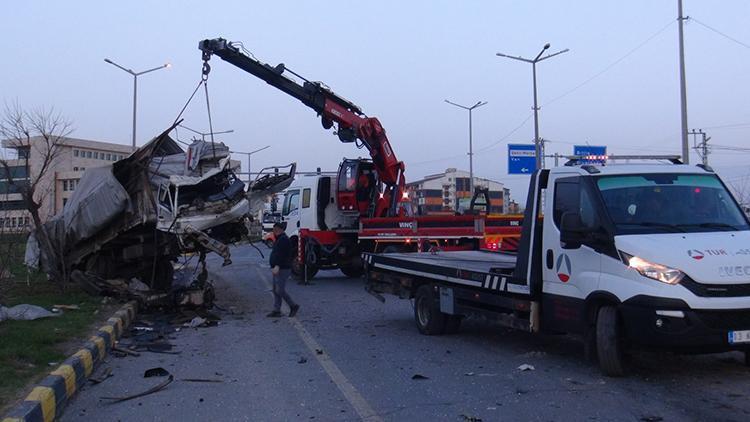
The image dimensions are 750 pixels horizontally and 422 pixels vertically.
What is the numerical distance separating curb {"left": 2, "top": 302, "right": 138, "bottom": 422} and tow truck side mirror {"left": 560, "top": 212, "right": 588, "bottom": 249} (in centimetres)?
530

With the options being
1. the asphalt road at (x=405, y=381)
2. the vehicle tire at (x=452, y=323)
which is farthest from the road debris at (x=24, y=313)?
the vehicle tire at (x=452, y=323)

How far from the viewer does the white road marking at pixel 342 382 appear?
6.58m

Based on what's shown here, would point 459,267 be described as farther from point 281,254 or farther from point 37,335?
point 37,335

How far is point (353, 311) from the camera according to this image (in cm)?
1425

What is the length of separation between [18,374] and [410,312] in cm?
793

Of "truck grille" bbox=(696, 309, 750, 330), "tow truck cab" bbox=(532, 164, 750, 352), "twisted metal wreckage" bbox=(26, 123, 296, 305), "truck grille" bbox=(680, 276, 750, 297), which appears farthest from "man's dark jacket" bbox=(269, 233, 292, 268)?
"truck grille" bbox=(696, 309, 750, 330)

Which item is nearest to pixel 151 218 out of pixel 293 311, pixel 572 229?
pixel 293 311

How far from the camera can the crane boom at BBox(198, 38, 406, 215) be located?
1964cm

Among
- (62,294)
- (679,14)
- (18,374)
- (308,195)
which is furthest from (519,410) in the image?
(679,14)

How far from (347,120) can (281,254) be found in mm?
7509

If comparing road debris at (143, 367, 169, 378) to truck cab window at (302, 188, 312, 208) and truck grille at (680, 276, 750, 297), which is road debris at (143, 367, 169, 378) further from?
truck cab window at (302, 188, 312, 208)

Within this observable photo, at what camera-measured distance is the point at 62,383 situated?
7.09 metres

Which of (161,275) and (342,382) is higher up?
(161,275)

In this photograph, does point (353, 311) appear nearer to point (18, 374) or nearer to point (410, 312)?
point (410, 312)
